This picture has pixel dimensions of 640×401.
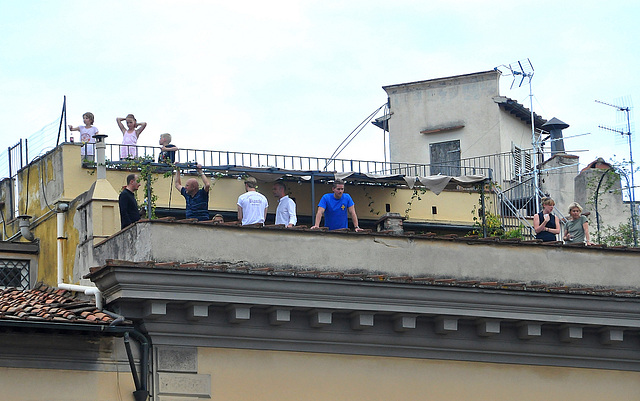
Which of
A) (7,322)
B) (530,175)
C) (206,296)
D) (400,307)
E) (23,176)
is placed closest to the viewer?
(7,322)

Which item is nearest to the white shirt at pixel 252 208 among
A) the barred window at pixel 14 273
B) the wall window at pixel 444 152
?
the barred window at pixel 14 273

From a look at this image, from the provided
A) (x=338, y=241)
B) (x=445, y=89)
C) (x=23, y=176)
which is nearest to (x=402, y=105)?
(x=445, y=89)

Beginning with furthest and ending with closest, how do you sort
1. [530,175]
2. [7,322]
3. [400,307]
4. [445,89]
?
[445,89] < [530,175] < [400,307] < [7,322]

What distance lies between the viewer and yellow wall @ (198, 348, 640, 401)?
57.0ft

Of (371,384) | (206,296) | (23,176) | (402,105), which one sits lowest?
(371,384)

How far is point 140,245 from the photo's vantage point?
17.4 metres

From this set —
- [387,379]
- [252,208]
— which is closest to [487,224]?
[252,208]

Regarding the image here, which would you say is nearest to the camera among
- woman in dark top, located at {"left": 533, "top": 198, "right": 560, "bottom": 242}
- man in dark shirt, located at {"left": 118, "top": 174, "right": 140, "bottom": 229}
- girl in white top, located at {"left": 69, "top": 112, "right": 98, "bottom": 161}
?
man in dark shirt, located at {"left": 118, "top": 174, "right": 140, "bottom": 229}

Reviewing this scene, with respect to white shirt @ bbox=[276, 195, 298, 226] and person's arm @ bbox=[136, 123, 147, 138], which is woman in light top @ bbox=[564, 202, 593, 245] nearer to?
white shirt @ bbox=[276, 195, 298, 226]

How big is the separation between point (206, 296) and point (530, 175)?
58.3 ft

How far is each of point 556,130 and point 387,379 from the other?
64.6 ft

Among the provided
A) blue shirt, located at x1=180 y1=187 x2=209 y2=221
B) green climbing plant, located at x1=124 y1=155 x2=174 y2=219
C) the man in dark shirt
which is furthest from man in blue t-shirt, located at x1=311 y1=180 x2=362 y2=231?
green climbing plant, located at x1=124 y1=155 x2=174 y2=219

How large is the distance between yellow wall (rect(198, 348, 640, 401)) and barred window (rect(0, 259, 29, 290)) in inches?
188

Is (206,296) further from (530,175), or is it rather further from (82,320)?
(530,175)
